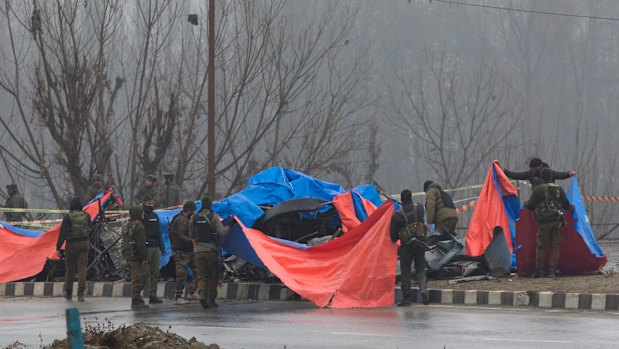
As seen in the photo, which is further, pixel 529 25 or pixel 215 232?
pixel 529 25

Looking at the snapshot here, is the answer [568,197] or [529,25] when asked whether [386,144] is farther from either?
[568,197]

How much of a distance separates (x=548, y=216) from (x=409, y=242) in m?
2.36

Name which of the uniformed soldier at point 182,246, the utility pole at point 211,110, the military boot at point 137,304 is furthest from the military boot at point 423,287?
the utility pole at point 211,110

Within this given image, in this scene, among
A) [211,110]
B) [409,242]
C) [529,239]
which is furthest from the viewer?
[211,110]

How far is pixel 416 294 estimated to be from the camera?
18266 mm

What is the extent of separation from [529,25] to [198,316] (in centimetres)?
6029

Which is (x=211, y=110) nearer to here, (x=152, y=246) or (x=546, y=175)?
(x=152, y=246)

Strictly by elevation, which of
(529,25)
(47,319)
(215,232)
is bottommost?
(47,319)

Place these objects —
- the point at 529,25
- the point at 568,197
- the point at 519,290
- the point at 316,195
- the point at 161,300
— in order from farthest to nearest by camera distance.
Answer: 1. the point at 529,25
2. the point at 316,195
3. the point at 568,197
4. the point at 161,300
5. the point at 519,290

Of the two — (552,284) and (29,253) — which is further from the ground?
(552,284)

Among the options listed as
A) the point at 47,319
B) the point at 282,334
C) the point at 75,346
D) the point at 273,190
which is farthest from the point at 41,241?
the point at 75,346

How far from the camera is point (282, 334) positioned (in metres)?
12.9

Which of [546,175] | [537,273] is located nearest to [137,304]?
[537,273]

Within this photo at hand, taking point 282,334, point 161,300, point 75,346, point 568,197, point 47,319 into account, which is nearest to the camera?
point 75,346
